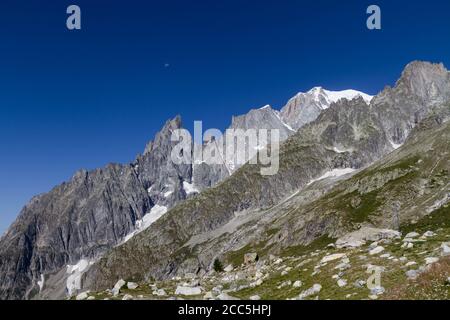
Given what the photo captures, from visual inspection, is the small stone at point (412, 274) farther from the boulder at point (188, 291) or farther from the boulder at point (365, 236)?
the boulder at point (365, 236)

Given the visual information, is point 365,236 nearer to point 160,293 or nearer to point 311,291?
point 311,291

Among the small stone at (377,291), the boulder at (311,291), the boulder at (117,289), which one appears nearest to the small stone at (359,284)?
the small stone at (377,291)

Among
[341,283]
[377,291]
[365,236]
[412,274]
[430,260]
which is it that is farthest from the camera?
[365,236]

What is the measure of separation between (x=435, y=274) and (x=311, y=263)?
1452 centimetres

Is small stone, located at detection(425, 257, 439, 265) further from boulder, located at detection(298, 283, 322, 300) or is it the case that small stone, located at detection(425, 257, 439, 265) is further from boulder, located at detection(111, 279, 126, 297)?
boulder, located at detection(111, 279, 126, 297)

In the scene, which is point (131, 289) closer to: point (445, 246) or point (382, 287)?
point (382, 287)

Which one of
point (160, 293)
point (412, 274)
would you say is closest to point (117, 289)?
point (160, 293)

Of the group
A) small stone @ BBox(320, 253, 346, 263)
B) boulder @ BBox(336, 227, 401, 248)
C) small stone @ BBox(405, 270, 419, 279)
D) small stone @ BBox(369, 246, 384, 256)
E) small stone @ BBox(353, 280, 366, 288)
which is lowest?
small stone @ BBox(353, 280, 366, 288)

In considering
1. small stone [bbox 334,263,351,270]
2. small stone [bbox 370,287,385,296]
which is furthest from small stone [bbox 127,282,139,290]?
small stone [bbox 370,287,385,296]

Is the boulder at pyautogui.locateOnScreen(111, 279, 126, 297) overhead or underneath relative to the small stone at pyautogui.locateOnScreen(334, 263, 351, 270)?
underneath

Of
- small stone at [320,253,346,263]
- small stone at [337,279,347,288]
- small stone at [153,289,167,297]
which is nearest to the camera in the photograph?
small stone at [337,279,347,288]

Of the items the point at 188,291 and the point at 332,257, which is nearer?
the point at 188,291
